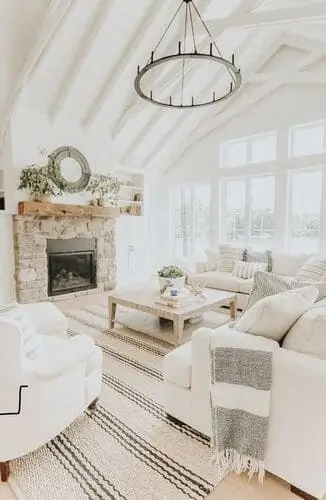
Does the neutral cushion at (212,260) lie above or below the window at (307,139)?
below

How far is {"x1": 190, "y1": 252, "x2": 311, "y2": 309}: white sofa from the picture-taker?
180 inches

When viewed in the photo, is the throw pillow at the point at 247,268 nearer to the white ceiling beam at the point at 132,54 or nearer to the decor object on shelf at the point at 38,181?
the decor object on shelf at the point at 38,181

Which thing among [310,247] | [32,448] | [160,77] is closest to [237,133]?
→ [160,77]

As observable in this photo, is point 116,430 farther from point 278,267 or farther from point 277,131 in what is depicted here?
point 277,131

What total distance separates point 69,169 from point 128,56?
2.08m

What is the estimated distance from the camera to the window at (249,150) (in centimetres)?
584

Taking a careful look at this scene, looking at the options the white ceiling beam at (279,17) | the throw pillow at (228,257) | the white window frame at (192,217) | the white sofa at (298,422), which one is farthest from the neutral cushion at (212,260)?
the white sofa at (298,422)

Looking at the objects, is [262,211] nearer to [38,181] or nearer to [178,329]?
[178,329]

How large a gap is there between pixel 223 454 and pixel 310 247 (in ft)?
15.0

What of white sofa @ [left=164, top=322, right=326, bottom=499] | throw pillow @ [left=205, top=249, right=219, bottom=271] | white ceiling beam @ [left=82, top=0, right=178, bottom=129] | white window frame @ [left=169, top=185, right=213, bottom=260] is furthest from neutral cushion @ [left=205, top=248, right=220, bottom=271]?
white sofa @ [left=164, top=322, right=326, bottom=499]

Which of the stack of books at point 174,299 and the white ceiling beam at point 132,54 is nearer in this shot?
the stack of books at point 174,299

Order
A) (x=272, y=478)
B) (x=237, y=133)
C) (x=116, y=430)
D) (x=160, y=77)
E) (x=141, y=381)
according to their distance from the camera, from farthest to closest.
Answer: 1. (x=237, y=133)
2. (x=160, y=77)
3. (x=141, y=381)
4. (x=116, y=430)
5. (x=272, y=478)

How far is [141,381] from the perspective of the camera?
2586 mm

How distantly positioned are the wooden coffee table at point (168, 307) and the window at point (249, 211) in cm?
262
